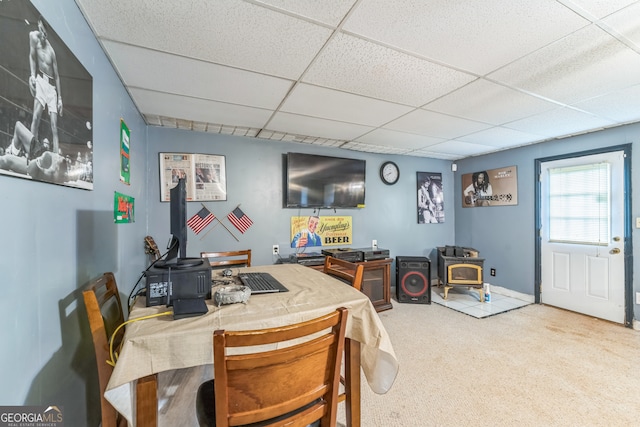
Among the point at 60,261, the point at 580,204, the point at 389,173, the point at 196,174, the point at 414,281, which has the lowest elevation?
the point at 414,281

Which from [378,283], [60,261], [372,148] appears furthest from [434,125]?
[60,261]

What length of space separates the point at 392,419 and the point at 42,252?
6.81 ft

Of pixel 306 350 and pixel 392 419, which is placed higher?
pixel 306 350

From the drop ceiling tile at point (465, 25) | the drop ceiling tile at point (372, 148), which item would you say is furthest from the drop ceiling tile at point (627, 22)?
the drop ceiling tile at point (372, 148)

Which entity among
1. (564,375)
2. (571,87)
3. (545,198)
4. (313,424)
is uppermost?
(571,87)

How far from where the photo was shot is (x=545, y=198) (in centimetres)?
385

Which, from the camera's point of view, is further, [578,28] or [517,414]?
[517,414]

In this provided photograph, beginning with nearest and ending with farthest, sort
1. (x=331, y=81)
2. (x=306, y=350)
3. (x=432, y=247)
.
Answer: (x=306, y=350)
(x=331, y=81)
(x=432, y=247)

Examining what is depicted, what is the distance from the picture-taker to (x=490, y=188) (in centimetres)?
452

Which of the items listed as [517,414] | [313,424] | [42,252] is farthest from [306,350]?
[517,414]

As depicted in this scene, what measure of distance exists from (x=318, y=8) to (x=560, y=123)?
3248 millimetres

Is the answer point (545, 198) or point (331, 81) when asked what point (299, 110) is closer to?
point (331, 81)

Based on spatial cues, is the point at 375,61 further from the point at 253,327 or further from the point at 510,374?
the point at 510,374

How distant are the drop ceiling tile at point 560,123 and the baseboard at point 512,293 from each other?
2.39 m
